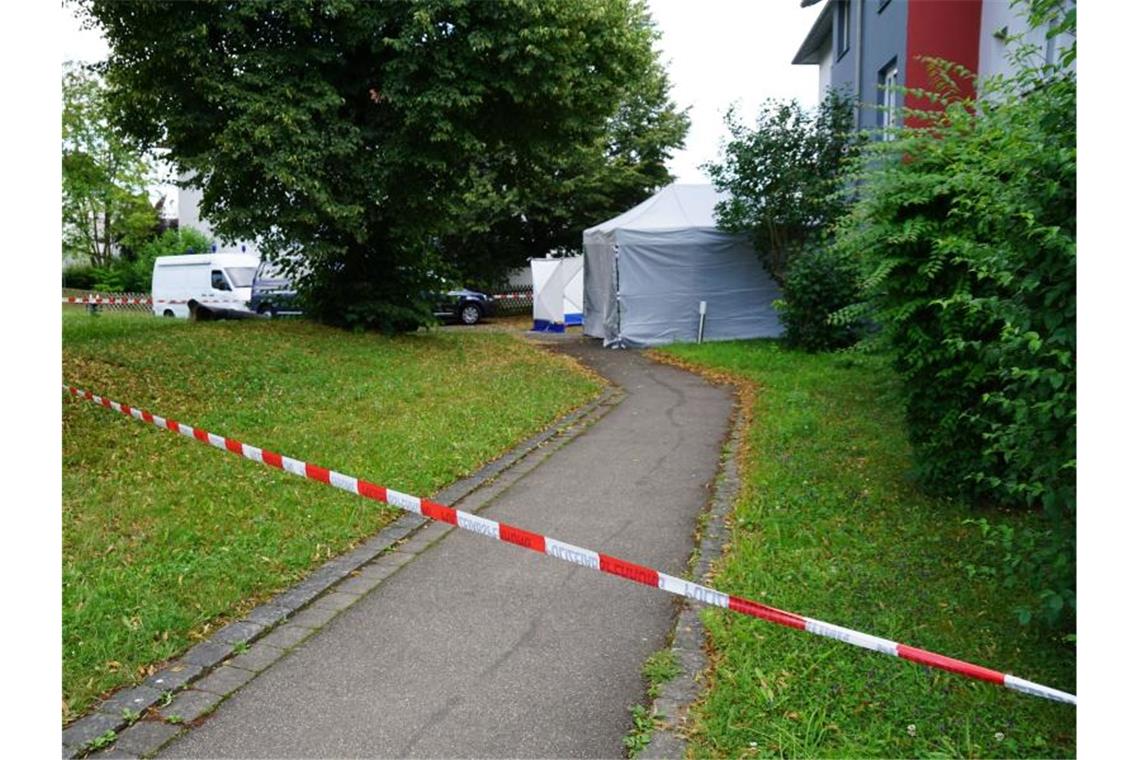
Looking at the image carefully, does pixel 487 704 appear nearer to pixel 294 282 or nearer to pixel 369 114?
pixel 369 114

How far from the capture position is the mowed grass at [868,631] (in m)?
3.41

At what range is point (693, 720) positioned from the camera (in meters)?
3.66

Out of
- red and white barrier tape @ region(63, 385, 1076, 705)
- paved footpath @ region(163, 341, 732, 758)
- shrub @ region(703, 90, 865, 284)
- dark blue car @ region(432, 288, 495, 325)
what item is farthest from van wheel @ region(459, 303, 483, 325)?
red and white barrier tape @ region(63, 385, 1076, 705)

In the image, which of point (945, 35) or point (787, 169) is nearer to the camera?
point (945, 35)

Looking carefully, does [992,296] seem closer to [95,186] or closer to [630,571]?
[630,571]

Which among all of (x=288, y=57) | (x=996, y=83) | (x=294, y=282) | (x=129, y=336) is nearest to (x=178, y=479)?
(x=996, y=83)

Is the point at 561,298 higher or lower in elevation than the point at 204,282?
lower

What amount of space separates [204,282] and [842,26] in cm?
2100

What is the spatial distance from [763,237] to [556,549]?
1664 centimetres

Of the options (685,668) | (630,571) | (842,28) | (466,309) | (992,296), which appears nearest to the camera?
(630,571)

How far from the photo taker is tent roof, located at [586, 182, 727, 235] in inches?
814

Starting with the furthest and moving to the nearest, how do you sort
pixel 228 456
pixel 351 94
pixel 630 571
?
pixel 351 94 → pixel 228 456 → pixel 630 571

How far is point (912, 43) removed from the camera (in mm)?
16375

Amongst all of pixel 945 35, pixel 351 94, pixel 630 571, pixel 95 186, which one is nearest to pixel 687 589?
pixel 630 571
